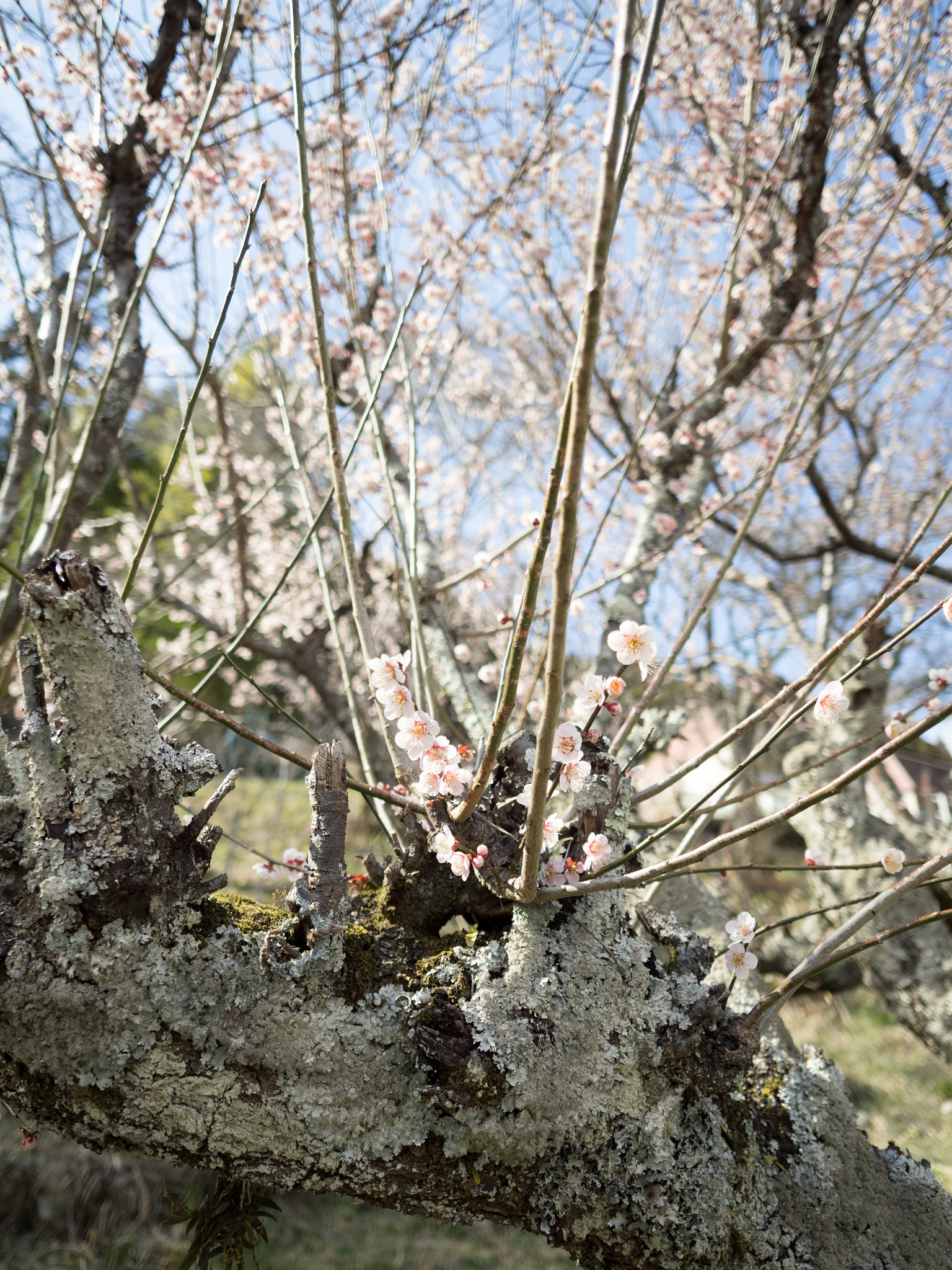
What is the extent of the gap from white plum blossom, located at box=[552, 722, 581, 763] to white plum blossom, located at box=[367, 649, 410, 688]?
299 millimetres

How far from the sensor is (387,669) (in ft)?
4.08

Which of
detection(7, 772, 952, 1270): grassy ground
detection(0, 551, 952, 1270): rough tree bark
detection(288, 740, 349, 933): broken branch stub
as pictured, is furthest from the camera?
detection(7, 772, 952, 1270): grassy ground

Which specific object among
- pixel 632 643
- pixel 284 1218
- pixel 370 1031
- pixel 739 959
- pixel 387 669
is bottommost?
A: pixel 284 1218

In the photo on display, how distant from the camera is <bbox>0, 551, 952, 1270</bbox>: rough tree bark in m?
1.03

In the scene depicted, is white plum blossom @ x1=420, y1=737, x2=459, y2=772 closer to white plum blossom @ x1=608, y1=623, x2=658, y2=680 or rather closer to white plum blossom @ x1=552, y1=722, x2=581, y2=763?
white plum blossom @ x1=552, y1=722, x2=581, y2=763

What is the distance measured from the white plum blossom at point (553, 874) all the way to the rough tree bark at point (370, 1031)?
44 mm

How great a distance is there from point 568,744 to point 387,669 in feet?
1.13

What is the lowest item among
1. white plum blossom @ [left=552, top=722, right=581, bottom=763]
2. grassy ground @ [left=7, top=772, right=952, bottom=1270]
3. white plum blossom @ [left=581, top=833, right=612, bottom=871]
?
grassy ground @ [left=7, top=772, right=952, bottom=1270]

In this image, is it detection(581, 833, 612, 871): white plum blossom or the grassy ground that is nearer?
detection(581, 833, 612, 871): white plum blossom

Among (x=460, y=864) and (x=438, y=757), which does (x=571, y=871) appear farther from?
(x=438, y=757)

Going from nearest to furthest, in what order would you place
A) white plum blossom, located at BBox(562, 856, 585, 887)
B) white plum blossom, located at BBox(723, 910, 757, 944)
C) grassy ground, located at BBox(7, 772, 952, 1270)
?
white plum blossom, located at BBox(562, 856, 585, 887) < white plum blossom, located at BBox(723, 910, 757, 944) < grassy ground, located at BBox(7, 772, 952, 1270)

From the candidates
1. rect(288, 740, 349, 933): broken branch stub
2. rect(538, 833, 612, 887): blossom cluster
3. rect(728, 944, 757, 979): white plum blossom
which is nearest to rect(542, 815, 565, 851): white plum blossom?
rect(538, 833, 612, 887): blossom cluster

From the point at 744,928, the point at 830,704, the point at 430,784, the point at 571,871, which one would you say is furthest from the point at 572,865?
the point at 830,704

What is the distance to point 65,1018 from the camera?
103 cm
